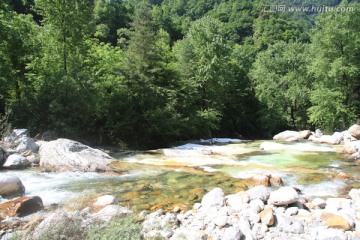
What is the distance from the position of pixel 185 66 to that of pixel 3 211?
905 inches

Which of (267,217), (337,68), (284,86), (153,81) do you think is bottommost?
(267,217)

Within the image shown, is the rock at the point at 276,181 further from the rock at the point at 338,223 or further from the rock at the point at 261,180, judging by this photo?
the rock at the point at 338,223

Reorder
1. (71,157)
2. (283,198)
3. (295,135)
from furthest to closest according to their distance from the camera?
(295,135)
(71,157)
(283,198)

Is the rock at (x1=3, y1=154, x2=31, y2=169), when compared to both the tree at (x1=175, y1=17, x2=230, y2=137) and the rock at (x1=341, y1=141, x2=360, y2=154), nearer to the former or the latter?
the tree at (x1=175, y1=17, x2=230, y2=137)

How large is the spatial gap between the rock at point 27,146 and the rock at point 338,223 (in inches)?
488

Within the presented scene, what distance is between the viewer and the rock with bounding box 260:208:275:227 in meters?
7.34

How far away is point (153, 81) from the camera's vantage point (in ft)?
77.9

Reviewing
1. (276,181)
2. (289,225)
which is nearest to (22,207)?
(289,225)

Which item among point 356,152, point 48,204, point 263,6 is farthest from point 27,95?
point 263,6

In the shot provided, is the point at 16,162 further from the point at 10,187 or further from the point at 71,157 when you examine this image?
the point at 10,187

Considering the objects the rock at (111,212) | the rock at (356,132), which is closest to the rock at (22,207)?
the rock at (111,212)

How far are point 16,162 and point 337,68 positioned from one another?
26.0m

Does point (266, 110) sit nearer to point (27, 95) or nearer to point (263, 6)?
point (27, 95)

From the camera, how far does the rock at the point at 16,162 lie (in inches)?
497
